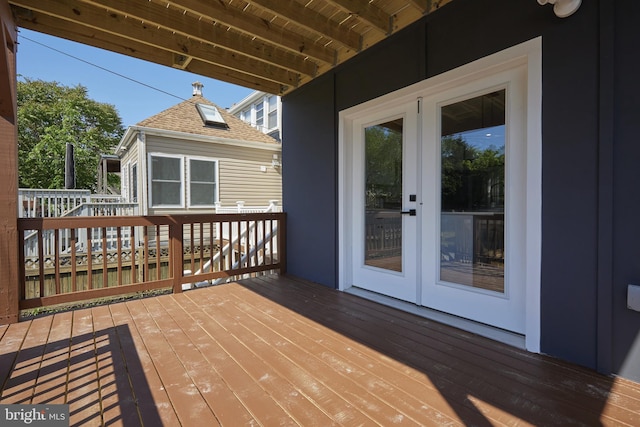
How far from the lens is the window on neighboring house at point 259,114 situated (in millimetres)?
11242

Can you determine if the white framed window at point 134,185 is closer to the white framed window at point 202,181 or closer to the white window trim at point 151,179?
the white window trim at point 151,179

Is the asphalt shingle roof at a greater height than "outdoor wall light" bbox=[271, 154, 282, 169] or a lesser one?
greater

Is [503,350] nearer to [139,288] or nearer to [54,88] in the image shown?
[139,288]

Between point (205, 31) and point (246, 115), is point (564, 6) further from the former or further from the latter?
point (246, 115)

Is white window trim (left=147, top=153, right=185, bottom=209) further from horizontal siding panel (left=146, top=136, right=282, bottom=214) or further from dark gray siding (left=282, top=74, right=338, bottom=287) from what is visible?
dark gray siding (left=282, top=74, right=338, bottom=287)

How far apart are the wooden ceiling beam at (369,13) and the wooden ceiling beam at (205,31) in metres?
0.90

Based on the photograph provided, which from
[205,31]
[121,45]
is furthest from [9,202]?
[205,31]

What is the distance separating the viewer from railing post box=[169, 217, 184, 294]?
135 inches

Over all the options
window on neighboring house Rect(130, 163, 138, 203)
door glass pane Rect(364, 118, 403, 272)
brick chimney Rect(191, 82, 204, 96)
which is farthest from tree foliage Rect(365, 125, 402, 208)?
brick chimney Rect(191, 82, 204, 96)

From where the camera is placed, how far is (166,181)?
7391 mm

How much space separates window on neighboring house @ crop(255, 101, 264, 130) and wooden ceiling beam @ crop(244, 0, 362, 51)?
8.72 metres

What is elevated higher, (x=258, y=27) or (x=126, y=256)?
(x=258, y=27)

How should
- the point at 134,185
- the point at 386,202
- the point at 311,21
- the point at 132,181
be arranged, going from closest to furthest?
the point at 311,21, the point at 386,202, the point at 134,185, the point at 132,181

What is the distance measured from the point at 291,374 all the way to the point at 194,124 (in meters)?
7.69
